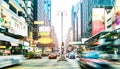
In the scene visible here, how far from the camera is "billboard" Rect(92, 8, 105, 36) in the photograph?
117 metres

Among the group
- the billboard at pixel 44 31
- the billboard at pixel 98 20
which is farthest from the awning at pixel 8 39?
the billboard at pixel 98 20

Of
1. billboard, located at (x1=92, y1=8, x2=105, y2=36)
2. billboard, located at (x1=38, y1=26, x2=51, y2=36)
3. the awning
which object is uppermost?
billboard, located at (x1=92, y1=8, x2=105, y2=36)

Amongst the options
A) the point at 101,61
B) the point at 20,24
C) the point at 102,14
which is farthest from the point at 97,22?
the point at 101,61

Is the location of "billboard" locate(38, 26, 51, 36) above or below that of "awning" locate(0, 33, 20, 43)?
above

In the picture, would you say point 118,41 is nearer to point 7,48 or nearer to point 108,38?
point 108,38

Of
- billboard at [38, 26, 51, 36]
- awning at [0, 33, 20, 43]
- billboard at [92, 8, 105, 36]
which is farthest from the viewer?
billboard at [92, 8, 105, 36]

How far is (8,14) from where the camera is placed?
71.1 m

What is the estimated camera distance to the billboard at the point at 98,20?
117 m

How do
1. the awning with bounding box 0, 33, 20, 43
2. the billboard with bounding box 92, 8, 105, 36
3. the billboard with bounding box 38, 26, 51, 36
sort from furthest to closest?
the billboard with bounding box 92, 8, 105, 36
the billboard with bounding box 38, 26, 51, 36
the awning with bounding box 0, 33, 20, 43

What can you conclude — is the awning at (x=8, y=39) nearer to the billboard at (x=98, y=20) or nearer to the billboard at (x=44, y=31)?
the billboard at (x=44, y=31)

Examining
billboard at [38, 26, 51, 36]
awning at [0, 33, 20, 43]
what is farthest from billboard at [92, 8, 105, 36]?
awning at [0, 33, 20, 43]

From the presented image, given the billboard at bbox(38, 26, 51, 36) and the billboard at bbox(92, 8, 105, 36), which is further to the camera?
the billboard at bbox(92, 8, 105, 36)

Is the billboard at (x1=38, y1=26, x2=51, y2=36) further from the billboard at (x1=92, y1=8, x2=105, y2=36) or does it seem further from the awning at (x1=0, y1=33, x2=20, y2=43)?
the awning at (x1=0, y1=33, x2=20, y2=43)

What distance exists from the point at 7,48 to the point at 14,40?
249cm
